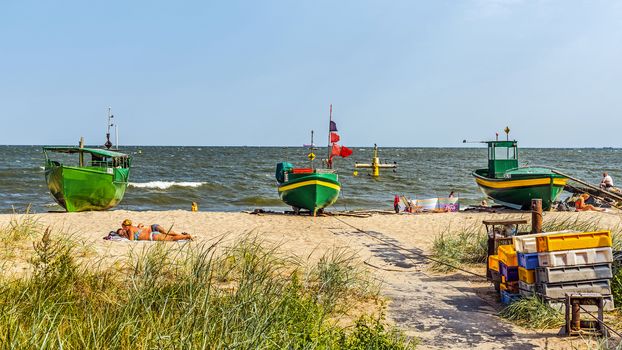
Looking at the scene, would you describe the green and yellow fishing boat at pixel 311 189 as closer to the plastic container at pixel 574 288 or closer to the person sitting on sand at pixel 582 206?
the person sitting on sand at pixel 582 206

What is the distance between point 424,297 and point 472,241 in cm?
452

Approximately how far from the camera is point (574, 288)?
284 inches

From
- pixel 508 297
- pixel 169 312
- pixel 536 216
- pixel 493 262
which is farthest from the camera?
pixel 536 216

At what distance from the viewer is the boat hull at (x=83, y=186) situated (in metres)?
20.1

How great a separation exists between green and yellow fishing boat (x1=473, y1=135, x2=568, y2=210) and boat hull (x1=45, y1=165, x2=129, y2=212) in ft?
54.6

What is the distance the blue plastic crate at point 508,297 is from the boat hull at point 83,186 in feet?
55.8

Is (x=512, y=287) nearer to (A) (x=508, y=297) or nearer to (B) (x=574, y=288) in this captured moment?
(A) (x=508, y=297)

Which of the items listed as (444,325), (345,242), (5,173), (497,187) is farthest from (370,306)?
(5,173)

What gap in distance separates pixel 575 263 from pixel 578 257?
0.31 ft

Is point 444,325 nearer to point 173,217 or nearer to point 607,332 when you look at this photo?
point 607,332

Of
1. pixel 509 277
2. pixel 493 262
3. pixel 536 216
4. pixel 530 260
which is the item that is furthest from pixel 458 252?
pixel 530 260

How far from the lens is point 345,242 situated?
46.8 ft

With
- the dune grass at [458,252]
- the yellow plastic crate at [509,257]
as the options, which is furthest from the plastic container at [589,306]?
the dune grass at [458,252]

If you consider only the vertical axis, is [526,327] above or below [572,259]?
below
